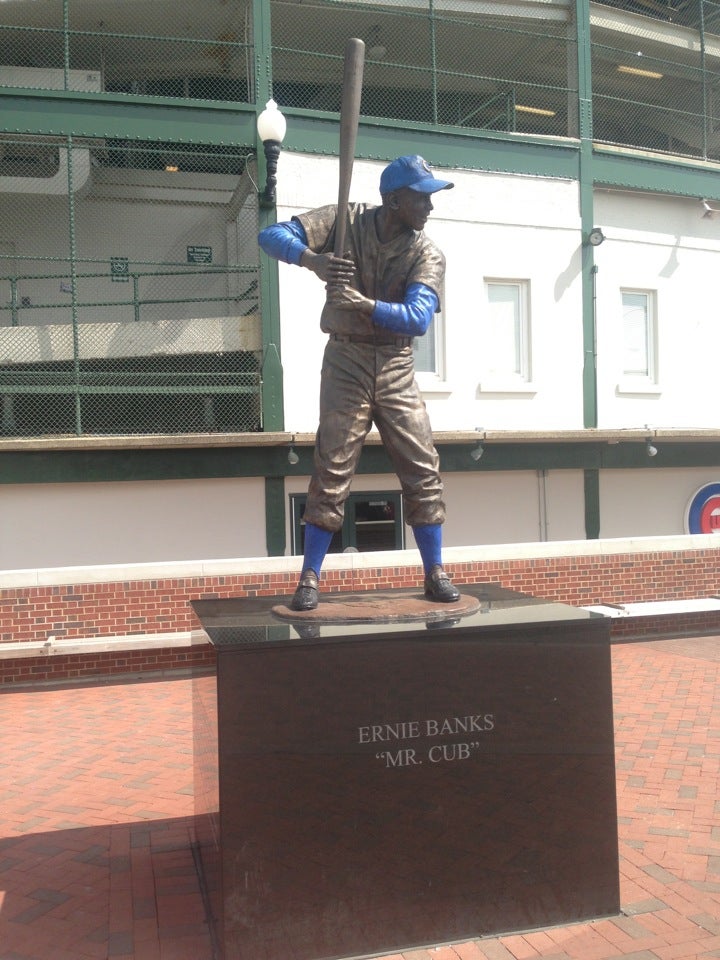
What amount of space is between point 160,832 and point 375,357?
2.98 metres

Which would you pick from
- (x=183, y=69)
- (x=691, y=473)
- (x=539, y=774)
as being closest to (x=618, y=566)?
(x=691, y=473)

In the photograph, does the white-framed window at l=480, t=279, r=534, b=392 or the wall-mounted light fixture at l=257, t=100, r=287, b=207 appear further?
the white-framed window at l=480, t=279, r=534, b=392

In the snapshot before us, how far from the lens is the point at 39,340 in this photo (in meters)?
12.7

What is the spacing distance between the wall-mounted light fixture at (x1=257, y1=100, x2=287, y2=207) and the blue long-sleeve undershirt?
7.00 meters

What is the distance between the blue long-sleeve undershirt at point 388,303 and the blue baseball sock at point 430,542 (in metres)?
1.00

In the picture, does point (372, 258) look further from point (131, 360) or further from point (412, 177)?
point (131, 360)

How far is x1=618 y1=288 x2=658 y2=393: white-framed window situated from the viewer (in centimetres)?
1496

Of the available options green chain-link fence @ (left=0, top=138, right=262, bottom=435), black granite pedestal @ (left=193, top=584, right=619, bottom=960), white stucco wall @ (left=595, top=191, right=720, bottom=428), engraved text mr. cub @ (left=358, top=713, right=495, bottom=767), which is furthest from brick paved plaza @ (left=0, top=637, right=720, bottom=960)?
white stucco wall @ (left=595, top=191, right=720, bottom=428)

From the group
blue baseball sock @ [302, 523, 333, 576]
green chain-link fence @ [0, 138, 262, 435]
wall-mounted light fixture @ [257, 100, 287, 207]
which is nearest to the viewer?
blue baseball sock @ [302, 523, 333, 576]

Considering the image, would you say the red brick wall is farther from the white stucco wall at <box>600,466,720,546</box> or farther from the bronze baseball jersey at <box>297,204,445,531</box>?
the bronze baseball jersey at <box>297,204,445,531</box>

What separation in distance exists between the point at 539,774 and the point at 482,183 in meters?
11.0

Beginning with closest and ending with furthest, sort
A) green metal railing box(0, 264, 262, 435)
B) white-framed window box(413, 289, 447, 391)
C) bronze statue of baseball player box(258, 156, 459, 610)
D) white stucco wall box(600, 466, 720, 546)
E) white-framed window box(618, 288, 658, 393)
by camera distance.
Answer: bronze statue of baseball player box(258, 156, 459, 610) → green metal railing box(0, 264, 262, 435) → white-framed window box(413, 289, 447, 391) → white stucco wall box(600, 466, 720, 546) → white-framed window box(618, 288, 658, 393)

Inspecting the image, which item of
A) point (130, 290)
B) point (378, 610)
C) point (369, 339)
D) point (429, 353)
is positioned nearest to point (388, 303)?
point (369, 339)

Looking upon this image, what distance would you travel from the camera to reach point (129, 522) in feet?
39.8
